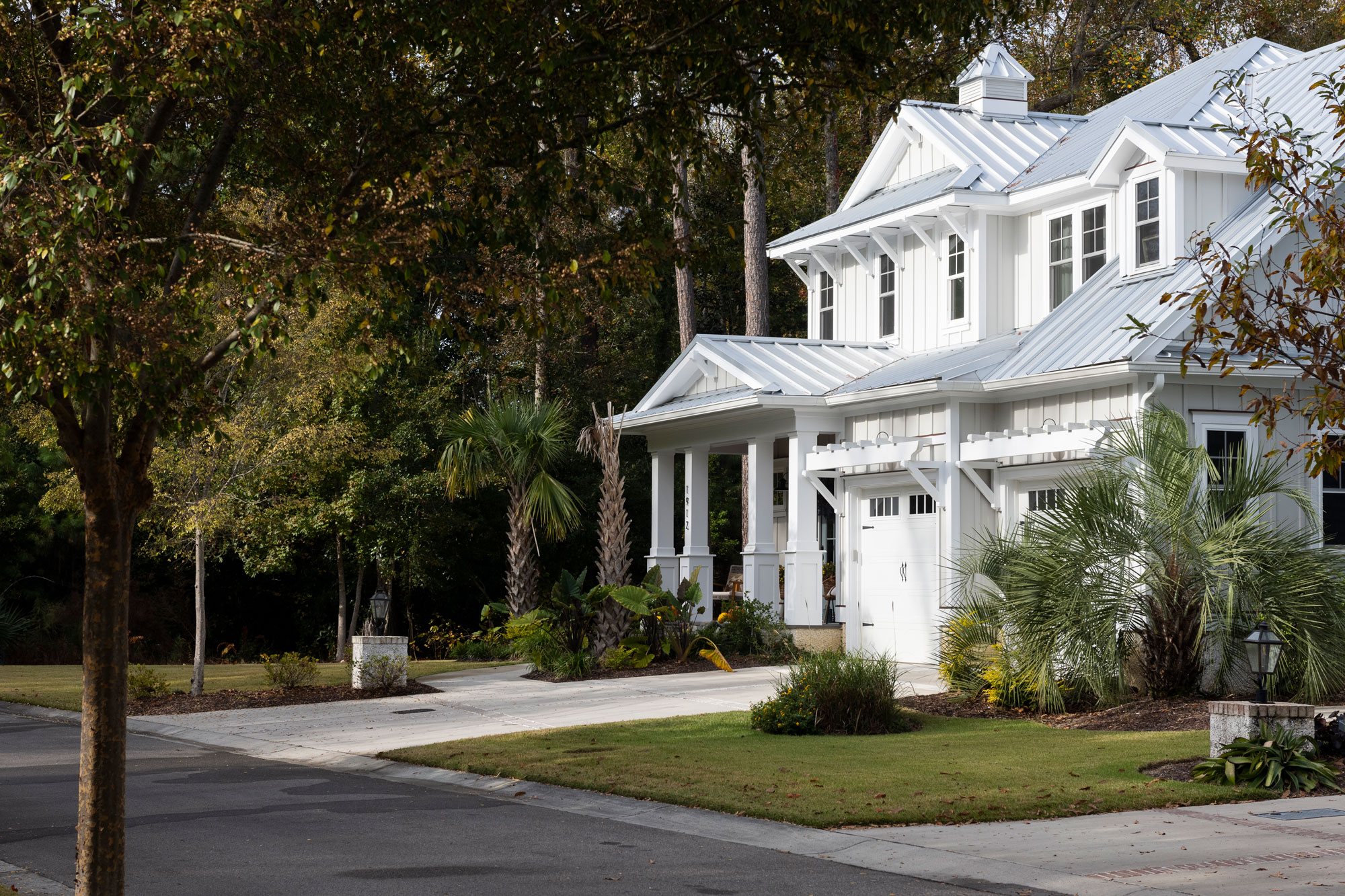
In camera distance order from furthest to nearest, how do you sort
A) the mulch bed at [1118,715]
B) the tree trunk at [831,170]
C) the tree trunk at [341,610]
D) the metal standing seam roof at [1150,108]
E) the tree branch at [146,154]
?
the tree trunk at [831,170], the tree trunk at [341,610], the metal standing seam roof at [1150,108], the mulch bed at [1118,715], the tree branch at [146,154]

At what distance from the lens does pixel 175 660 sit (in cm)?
3044

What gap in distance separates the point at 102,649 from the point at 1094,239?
15819 millimetres

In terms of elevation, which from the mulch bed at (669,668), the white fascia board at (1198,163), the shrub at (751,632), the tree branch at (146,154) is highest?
the white fascia board at (1198,163)

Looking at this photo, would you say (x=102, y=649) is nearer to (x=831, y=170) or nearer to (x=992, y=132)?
(x=992, y=132)

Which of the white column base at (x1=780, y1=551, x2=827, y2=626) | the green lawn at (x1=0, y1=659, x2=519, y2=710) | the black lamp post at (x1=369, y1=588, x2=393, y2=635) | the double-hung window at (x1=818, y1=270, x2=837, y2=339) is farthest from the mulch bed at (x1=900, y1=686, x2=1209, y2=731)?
the double-hung window at (x1=818, y1=270, x2=837, y2=339)

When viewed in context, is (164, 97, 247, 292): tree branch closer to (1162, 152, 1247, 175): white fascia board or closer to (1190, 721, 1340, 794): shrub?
(1190, 721, 1340, 794): shrub

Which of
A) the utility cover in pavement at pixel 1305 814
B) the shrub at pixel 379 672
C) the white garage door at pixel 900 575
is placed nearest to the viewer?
Result: the utility cover in pavement at pixel 1305 814

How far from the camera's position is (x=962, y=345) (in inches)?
824

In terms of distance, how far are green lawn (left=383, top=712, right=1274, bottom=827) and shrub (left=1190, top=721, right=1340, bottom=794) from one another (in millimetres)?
303

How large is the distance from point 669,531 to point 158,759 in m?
12.6

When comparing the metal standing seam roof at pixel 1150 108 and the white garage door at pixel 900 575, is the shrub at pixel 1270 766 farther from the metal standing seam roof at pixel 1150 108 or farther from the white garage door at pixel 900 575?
the metal standing seam roof at pixel 1150 108

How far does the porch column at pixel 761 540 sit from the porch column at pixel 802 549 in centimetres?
106

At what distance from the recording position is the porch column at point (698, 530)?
915 inches

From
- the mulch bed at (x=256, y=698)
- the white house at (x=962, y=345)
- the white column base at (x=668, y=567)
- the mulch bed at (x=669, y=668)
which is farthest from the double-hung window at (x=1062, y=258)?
the mulch bed at (x=256, y=698)
